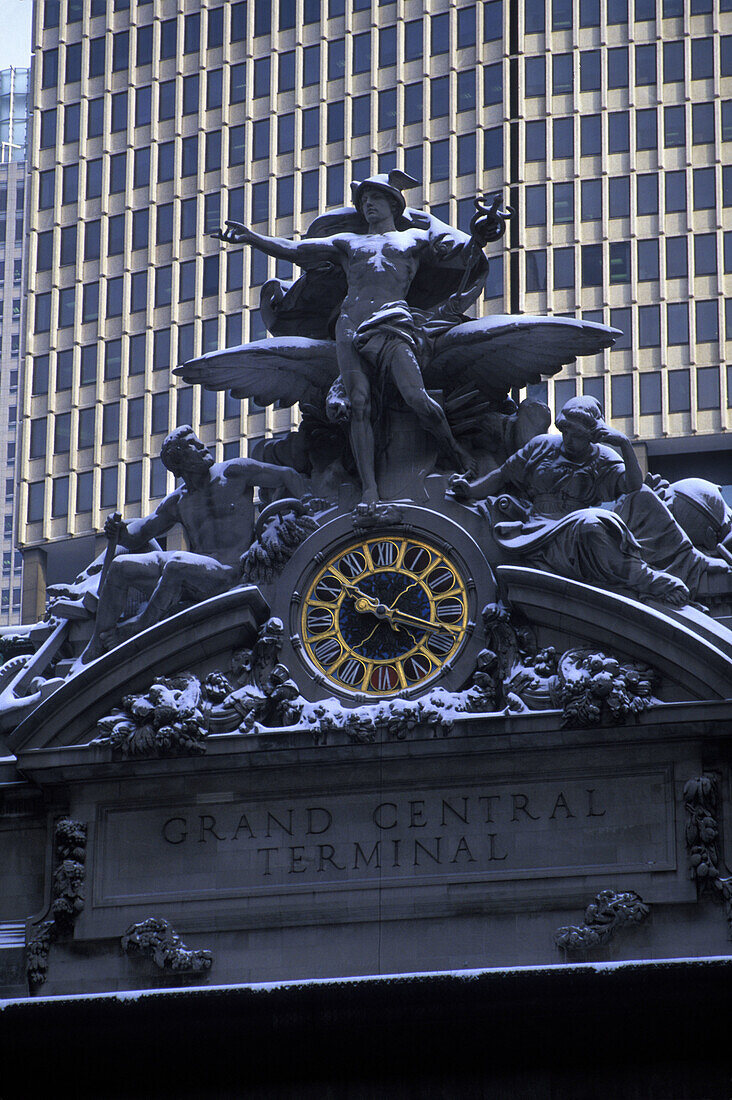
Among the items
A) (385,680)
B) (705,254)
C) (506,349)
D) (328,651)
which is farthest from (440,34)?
(385,680)

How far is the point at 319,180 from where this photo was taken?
8006 cm

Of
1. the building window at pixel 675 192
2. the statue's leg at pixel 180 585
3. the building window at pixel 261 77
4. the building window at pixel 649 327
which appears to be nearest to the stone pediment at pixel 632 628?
the statue's leg at pixel 180 585

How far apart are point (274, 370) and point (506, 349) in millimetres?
3753

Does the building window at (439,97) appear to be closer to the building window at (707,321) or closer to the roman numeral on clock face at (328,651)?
the building window at (707,321)

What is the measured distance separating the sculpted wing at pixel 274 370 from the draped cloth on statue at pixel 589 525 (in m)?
3.66

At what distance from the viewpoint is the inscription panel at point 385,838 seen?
33.5m

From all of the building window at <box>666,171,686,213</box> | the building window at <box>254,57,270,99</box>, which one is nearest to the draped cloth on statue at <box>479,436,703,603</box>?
the building window at <box>666,171,686,213</box>

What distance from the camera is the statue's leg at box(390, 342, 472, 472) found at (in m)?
36.2

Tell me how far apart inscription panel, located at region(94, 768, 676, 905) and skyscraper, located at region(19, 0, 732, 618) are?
139ft

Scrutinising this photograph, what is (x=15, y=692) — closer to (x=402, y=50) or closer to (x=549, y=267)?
(x=549, y=267)

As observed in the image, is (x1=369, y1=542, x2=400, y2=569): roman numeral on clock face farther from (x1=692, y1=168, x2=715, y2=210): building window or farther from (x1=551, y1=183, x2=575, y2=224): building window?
(x1=551, y1=183, x2=575, y2=224): building window

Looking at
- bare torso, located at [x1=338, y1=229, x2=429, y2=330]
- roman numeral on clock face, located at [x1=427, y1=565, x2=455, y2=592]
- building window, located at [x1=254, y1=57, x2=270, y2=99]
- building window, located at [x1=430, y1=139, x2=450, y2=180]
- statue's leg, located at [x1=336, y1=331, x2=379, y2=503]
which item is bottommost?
roman numeral on clock face, located at [x1=427, y1=565, x2=455, y2=592]

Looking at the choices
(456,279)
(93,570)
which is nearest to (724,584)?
(456,279)

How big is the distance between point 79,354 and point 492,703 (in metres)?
50.6
